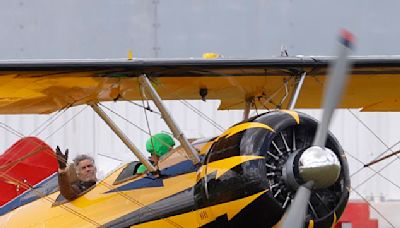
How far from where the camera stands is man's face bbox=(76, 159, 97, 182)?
8234 millimetres

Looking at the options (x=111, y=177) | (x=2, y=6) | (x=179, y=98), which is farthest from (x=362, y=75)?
(x=2, y=6)

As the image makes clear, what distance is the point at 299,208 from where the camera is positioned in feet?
18.9

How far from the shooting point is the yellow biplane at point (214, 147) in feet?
19.8

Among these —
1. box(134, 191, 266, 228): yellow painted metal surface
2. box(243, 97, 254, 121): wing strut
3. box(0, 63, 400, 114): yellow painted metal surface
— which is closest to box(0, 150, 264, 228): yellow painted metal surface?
box(134, 191, 266, 228): yellow painted metal surface

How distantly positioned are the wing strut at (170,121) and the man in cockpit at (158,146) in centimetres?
67

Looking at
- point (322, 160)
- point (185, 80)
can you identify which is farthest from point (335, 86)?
point (185, 80)

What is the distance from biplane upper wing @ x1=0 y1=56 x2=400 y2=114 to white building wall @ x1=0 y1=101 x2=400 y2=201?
11.2 ft

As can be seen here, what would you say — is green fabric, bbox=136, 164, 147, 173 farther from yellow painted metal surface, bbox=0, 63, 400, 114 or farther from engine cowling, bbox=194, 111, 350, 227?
engine cowling, bbox=194, 111, 350, 227

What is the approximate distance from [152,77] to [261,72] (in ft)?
2.97

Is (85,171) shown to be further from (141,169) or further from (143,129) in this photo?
(143,129)

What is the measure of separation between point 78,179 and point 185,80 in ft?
4.95

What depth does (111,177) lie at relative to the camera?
775 centimetres

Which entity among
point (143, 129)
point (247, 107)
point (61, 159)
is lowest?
point (143, 129)

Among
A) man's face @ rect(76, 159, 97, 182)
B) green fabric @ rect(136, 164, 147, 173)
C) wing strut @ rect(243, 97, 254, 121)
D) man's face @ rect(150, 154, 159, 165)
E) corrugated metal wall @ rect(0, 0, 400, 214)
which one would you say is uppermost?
corrugated metal wall @ rect(0, 0, 400, 214)
